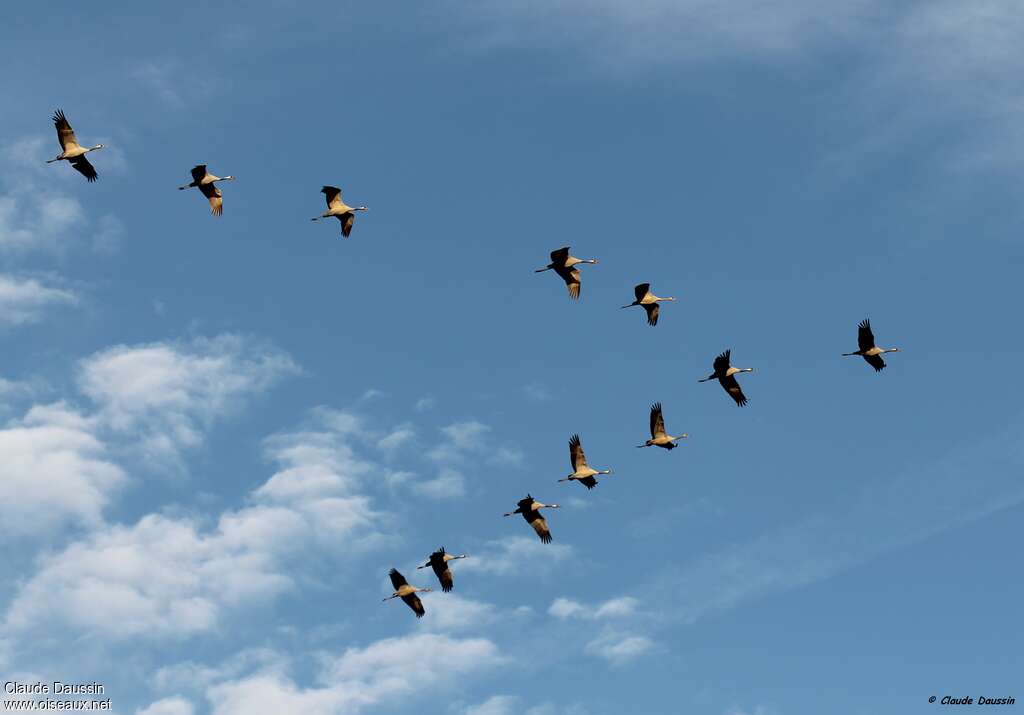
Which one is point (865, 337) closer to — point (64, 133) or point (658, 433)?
point (658, 433)

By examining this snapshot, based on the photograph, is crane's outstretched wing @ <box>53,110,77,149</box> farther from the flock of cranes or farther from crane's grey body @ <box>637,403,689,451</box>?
crane's grey body @ <box>637,403,689,451</box>

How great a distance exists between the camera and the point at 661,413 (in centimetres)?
6744

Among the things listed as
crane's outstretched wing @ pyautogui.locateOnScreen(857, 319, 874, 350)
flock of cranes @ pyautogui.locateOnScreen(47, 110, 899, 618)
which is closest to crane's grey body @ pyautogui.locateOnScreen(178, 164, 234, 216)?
flock of cranes @ pyautogui.locateOnScreen(47, 110, 899, 618)

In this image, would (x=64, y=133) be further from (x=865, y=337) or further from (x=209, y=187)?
(x=865, y=337)

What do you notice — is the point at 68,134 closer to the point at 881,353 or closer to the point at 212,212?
the point at 212,212

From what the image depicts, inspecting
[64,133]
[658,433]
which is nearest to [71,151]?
[64,133]

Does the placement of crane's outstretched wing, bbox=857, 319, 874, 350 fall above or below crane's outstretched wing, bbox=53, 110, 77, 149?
below

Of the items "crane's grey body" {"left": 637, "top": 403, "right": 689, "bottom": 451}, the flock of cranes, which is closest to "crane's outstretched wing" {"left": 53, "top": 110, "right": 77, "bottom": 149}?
the flock of cranes

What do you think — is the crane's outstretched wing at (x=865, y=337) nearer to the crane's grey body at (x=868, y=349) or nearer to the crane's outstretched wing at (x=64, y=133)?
the crane's grey body at (x=868, y=349)

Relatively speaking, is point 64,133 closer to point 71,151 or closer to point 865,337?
point 71,151

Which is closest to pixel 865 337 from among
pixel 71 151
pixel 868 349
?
pixel 868 349

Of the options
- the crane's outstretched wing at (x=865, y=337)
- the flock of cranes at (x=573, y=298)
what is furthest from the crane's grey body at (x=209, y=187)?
the crane's outstretched wing at (x=865, y=337)

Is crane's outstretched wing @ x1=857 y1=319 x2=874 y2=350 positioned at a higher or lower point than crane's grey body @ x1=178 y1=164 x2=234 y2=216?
lower

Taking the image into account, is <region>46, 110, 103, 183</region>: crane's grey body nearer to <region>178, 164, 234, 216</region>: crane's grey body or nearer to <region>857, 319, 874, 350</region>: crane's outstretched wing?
<region>178, 164, 234, 216</region>: crane's grey body
